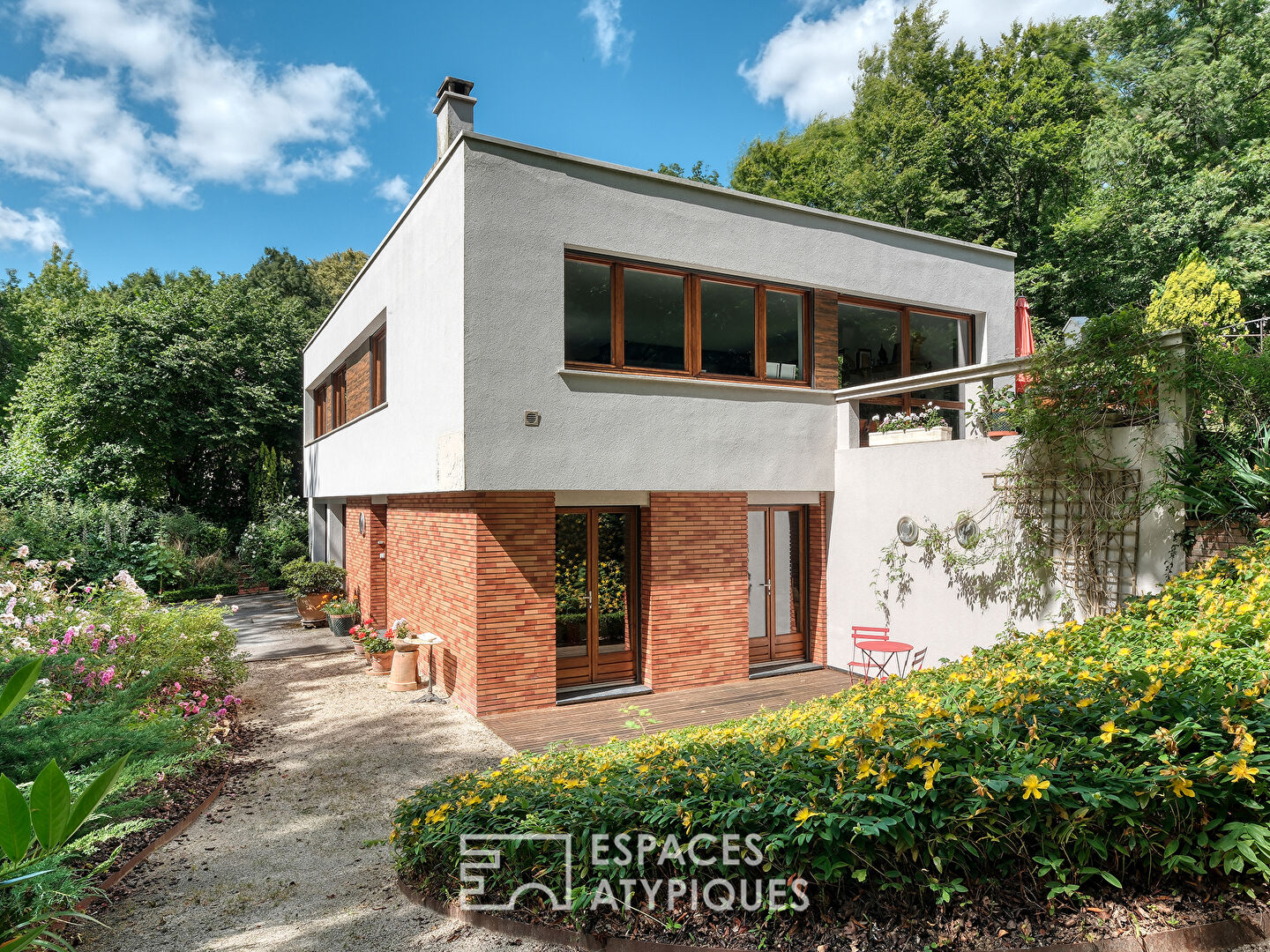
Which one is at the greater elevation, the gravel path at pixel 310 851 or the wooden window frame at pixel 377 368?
the wooden window frame at pixel 377 368

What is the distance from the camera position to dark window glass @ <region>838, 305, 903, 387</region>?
11.4 meters

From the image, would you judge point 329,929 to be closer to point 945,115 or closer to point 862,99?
point 945,115

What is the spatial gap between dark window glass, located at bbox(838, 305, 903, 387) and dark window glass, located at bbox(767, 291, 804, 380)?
2.78ft

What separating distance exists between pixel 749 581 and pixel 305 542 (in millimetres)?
18620

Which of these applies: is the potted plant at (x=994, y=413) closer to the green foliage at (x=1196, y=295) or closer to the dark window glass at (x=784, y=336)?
the dark window glass at (x=784, y=336)

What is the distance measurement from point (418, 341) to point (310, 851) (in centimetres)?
658

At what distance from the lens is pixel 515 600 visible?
8.90 m

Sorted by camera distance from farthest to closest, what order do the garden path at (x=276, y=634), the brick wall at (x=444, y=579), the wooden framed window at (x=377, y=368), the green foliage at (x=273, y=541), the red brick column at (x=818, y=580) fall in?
the green foliage at (x=273, y=541) → the garden path at (x=276, y=634) → the wooden framed window at (x=377, y=368) → the red brick column at (x=818, y=580) → the brick wall at (x=444, y=579)

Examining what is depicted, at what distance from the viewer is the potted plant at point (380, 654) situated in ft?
37.3

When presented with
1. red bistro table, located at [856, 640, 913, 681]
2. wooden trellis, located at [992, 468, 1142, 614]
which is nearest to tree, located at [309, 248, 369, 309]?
red bistro table, located at [856, 640, 913, 681]

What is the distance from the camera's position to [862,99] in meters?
30.3

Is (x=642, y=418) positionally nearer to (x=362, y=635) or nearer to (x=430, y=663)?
(x=430, y=663)

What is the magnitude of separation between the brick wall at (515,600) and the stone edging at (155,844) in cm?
299

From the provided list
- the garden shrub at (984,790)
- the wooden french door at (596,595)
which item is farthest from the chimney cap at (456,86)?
the garden shrub at (984,790)
